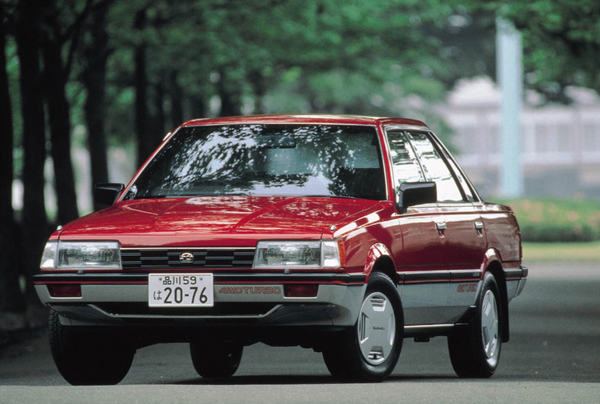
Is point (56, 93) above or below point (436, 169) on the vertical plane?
above

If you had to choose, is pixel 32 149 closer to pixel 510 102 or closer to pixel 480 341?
pixel 480 341

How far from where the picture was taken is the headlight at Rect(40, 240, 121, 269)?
8.73 meters

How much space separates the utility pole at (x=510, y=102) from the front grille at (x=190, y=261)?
39.4m

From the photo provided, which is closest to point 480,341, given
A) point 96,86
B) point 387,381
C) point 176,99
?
point 387,381

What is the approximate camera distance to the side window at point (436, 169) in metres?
10.5

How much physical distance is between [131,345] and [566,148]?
3948 inches

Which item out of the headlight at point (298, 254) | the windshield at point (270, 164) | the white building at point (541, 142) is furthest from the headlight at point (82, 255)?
the white building at point (541, 142)

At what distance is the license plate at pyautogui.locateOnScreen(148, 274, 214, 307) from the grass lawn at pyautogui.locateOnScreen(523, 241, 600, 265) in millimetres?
26967

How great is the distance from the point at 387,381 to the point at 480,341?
1006 mm

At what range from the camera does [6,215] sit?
748 inches

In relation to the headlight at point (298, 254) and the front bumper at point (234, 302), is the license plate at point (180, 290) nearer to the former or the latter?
the front bumper at point (234, 302)

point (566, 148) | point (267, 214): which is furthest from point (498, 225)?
point (566, 148)

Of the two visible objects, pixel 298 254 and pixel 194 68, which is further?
pixel 194 68

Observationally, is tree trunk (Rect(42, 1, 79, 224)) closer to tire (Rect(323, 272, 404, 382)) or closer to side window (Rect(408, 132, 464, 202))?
side window (Rect(408, 132, 464, 202))
